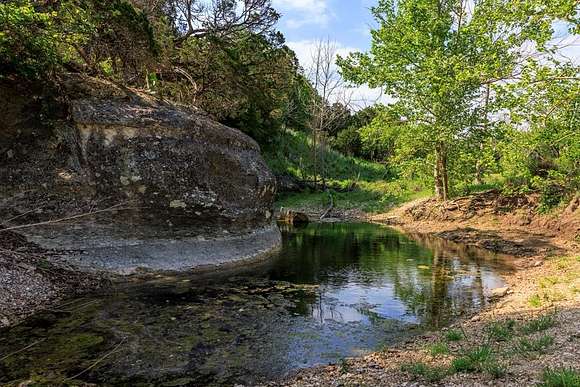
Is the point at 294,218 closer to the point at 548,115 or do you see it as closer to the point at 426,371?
the point at 548,115

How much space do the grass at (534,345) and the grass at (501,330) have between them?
746 millimetres

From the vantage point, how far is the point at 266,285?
48.5 feet

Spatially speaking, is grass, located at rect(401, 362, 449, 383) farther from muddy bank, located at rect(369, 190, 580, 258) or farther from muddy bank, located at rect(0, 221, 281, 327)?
muddy bank, located at rect(369, 190, 580, 258)

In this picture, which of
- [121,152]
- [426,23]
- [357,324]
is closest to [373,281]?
[357,324]

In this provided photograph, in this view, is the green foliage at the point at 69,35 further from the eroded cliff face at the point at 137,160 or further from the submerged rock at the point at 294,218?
the submerged rock at the point at 294,218

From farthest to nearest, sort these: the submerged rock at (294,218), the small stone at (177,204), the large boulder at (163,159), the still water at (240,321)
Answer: the submerged rock at (294,218), the small stone at (177,204), the large boulder at (163,159), the still water at (240,321)

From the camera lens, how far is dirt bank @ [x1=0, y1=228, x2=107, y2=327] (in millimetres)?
10711

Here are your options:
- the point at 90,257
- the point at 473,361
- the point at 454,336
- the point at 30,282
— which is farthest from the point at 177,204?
the point at 473,361

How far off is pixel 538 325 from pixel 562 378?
12.5ft

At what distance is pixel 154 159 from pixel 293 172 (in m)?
34.0

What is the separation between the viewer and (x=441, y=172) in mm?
31594

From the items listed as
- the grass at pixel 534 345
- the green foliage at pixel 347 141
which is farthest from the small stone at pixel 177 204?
the green foliage at pixel 347 141

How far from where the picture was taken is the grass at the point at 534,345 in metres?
7.41

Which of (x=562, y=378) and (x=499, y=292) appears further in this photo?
(x=499, y=292)
